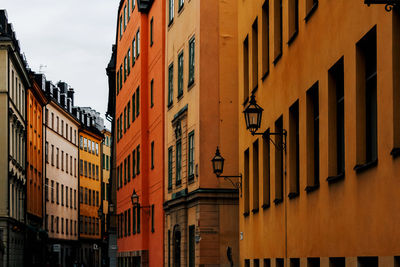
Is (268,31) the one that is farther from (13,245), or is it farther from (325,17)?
(13,245)

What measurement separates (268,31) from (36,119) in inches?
2272

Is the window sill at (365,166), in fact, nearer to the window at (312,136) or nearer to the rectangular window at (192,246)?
the window at (312,136)

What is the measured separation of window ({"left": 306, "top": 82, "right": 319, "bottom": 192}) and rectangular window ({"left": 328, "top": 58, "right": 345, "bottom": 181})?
4.94ft

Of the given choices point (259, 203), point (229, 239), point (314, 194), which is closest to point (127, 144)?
point (229, 239)

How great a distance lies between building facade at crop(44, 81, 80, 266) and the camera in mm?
84812

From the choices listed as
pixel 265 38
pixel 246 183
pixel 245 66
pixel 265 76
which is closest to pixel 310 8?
pixel 265 76

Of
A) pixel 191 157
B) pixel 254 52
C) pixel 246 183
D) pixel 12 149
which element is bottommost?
pixel 246 183

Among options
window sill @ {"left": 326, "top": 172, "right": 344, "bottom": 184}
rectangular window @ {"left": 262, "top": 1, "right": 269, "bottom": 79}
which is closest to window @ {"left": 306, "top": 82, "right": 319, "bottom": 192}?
window sill @ {"left": 326, "top": 172, "right": 344, "bottom": 184}

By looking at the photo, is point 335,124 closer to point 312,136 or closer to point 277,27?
point 312,136

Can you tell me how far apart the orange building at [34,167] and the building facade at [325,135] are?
50.9 meters

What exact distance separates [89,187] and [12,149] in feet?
148

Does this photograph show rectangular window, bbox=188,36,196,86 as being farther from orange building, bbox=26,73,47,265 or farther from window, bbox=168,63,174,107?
orange building, bbox=26,73,47,265

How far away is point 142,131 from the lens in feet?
144

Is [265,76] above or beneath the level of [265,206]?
above
